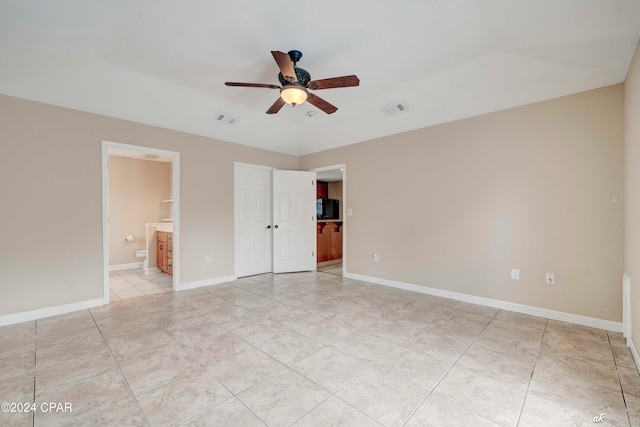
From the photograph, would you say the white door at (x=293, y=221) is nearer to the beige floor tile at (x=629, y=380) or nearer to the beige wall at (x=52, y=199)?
the beige wall at (x=52, y=199)

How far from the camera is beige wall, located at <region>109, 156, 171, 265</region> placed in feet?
18.7

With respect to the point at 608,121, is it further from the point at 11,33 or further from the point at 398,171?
the point at 11,33

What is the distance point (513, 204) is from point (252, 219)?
13.4 ft

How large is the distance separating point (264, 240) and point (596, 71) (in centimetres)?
502

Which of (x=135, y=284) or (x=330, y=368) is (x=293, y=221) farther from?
(x=330, y=368)

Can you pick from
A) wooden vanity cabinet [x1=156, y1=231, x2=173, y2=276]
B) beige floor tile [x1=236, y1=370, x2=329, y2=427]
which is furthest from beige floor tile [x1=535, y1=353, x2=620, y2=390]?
wooden vanity cabinet [x1=156, y1=231, x2=173, y2=276]

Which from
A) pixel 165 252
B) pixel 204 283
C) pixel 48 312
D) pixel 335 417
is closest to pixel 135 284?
pixel 165 252

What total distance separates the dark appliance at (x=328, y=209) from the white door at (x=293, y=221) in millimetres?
2071

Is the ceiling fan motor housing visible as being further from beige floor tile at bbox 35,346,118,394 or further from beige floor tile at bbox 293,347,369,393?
beige floor tile at bbox 35,346,118,394

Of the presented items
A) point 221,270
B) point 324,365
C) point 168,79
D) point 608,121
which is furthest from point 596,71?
point 221,270

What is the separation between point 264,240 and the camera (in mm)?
5324

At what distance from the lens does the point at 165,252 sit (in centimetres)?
521

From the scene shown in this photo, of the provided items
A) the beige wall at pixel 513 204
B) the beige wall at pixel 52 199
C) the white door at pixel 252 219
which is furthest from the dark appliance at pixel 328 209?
the beige wall at pixel 52 199

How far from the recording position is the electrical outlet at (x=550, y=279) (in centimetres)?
301
